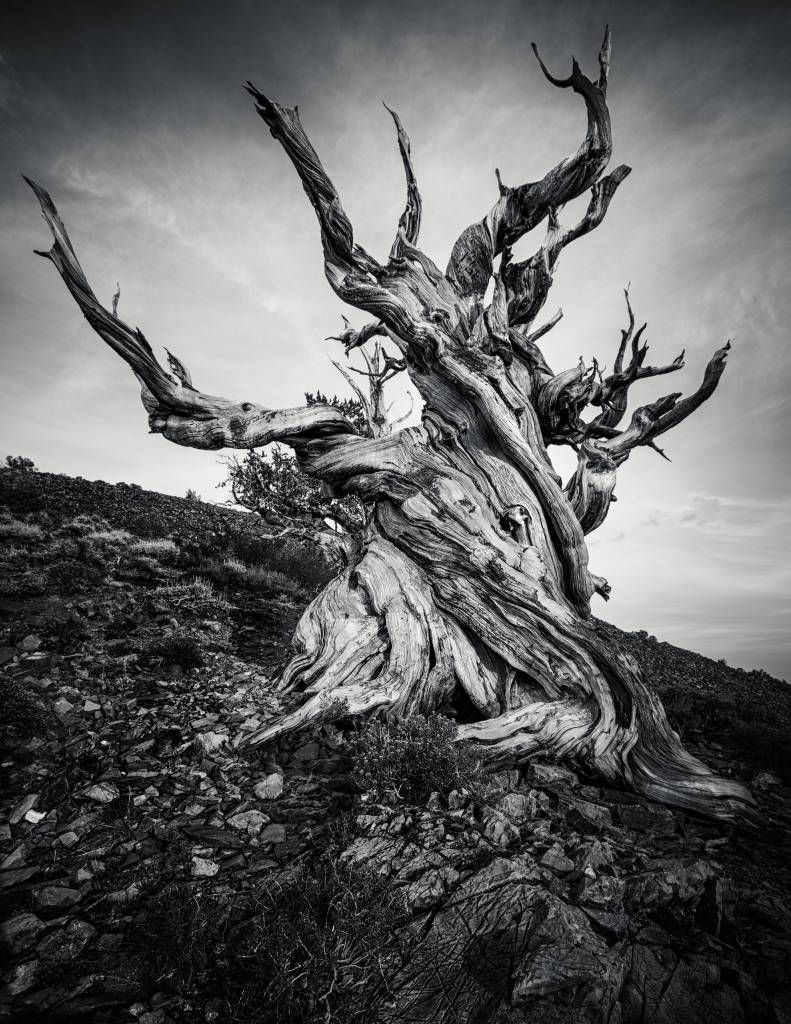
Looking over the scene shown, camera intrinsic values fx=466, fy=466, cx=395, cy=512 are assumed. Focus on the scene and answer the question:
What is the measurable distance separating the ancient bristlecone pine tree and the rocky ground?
29.3 inches

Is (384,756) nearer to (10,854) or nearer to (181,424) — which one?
(10,854)

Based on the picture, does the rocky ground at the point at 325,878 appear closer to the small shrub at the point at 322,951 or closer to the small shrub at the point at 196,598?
the small shrub at the point at 322,951

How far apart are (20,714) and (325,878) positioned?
399 centimetres

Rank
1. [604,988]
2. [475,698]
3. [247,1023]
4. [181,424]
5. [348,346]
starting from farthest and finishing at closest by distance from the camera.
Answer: [348,346], [181,424], [475,698], [604,988], [247,1023]

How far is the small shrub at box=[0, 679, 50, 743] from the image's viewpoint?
4.68m

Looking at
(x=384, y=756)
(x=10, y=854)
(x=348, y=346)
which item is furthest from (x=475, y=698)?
(x=348, y=346)

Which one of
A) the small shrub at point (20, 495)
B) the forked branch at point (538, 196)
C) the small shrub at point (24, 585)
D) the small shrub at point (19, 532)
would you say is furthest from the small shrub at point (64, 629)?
the forked branch at point (538, 196)

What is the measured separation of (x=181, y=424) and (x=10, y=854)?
5.47 metres

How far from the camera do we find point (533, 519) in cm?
726

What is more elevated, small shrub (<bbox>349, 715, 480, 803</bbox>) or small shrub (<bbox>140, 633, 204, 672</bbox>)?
small shrub (<bbox>140, 633, 204, 672</bbox>)

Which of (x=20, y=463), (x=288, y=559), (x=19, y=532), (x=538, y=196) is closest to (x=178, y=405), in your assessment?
(x=538, y=196)

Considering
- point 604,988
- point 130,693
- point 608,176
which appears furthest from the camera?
point 608,176

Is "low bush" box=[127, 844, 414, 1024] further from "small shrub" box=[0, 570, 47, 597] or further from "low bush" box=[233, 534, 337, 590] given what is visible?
"low bush" box=[233, 534, 337, 590]

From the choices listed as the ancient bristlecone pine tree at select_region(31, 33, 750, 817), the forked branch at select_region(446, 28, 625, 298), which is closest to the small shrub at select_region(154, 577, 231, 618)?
the ancient bristlecone pine tree at select_region(31, 33, 750, 817)
